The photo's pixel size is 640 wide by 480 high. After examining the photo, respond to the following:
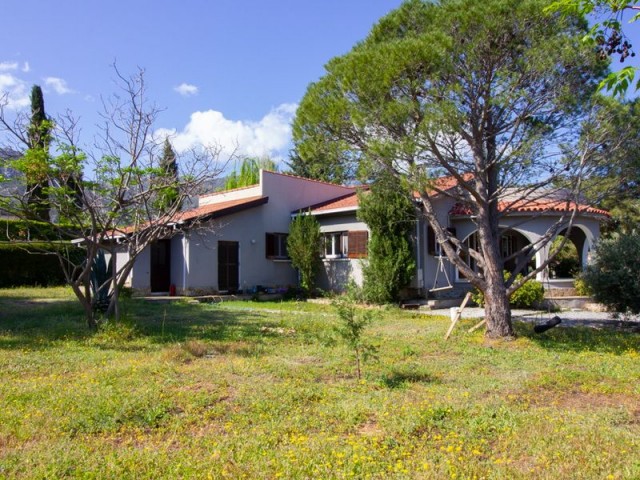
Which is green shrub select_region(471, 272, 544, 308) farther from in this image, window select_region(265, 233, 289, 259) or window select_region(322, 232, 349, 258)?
window select_region(265, 233, 289, 259)

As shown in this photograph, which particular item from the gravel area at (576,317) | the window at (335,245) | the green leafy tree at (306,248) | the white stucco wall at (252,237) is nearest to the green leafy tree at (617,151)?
the gravel area at (576,317)

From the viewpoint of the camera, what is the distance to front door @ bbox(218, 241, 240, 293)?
19062mm

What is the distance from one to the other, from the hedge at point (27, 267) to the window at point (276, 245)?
7755mm

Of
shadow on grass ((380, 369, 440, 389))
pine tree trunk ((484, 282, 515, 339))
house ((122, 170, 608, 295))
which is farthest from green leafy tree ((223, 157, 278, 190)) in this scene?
shadow on grass ((380, 369, 440, 389))

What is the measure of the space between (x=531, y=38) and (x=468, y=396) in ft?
22.4

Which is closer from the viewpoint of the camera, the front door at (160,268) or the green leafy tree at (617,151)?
the green leafy tree at (617,151)

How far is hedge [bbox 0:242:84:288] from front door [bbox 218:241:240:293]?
6.27 m

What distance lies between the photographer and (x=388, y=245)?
53.4ft

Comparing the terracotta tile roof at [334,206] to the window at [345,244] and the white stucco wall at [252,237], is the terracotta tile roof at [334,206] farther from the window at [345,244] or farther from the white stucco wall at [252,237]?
the window at [345,244]

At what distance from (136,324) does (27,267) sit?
41.7ft

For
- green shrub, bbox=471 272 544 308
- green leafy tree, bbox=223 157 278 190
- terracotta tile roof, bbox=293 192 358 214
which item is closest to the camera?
green shrub, bbox=471 272 544 308

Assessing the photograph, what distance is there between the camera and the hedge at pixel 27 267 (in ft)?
67.2

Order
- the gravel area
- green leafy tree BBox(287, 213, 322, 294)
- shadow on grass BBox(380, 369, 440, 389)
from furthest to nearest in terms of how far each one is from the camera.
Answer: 1. green leafy tree BBox(287, 213, 322, 294)
2. the gravel area
3. shadow on grass BBox(380, 369, 440, 389)

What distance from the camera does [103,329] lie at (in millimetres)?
9859
